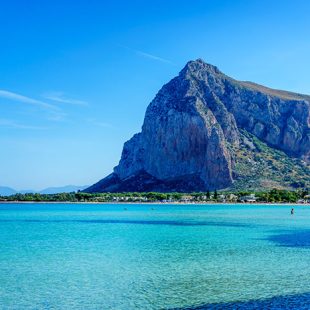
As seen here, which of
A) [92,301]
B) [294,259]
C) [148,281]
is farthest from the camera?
[294,259]

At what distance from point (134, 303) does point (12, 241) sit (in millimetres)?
28536

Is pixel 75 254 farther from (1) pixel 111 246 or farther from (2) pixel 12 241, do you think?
(2) pixel 12 241

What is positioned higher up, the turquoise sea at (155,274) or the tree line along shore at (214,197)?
the tree line along shore at (214,197)

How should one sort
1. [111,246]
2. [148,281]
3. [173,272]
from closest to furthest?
1. [148,281]
2. [173,272]
3. [111,246]

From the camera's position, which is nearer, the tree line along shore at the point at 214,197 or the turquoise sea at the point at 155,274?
the turquoise sea at the point at 155,274

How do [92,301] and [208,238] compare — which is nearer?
[92,301]

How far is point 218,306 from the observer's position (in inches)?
803

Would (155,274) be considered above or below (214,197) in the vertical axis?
below

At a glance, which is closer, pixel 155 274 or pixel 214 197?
pixel 155 274

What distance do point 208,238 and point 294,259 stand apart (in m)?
15.5

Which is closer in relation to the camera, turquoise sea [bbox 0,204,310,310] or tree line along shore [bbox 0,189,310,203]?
turquoise sea [bbox 0,204,310,310]

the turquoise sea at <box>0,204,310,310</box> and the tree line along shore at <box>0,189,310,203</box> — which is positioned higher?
the tree line along shore at <box>0,189,310,203</box>

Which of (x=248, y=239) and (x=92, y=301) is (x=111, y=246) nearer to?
(x=248, y=239)

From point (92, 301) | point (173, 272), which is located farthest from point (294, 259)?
point (92, 301)
